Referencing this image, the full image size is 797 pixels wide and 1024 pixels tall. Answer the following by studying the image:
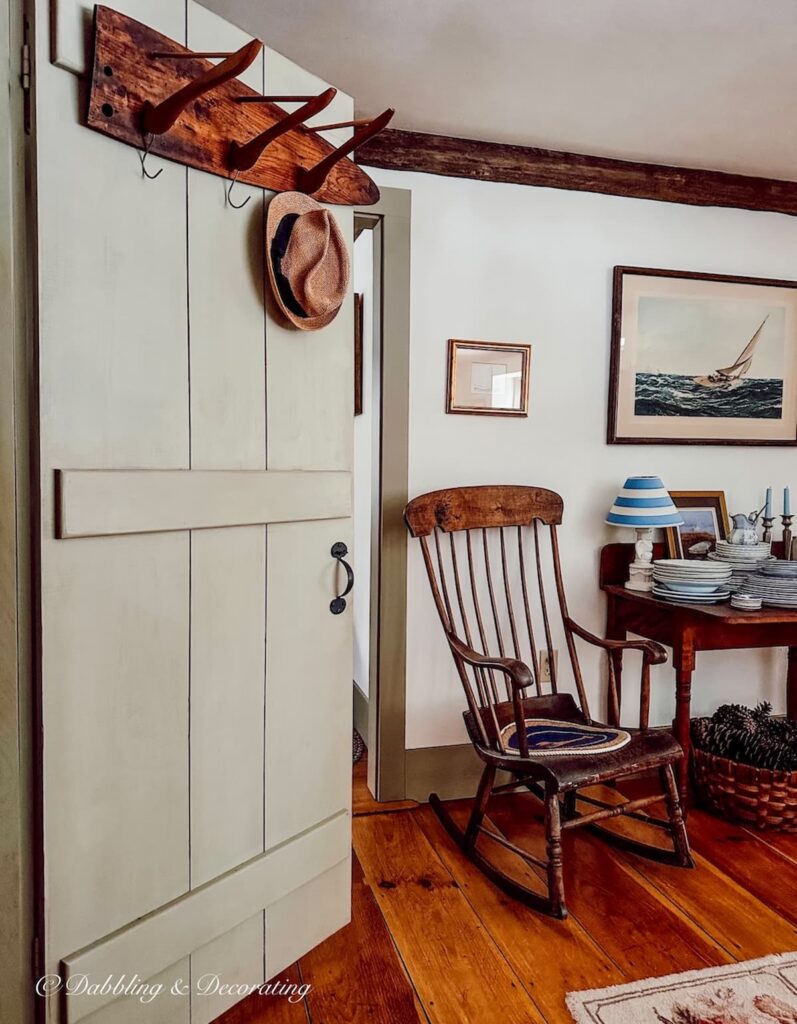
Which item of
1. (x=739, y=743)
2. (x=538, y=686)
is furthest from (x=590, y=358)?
(x=739, y=743)

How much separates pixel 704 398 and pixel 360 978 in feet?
7.93

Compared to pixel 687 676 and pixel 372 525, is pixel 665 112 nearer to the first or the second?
pixel 372 525

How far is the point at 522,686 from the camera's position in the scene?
1.97 meters

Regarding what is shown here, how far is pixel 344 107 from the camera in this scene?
6.29 ft

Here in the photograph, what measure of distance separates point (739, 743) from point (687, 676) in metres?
0.39

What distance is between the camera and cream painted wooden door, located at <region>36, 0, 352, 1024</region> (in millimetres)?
1367

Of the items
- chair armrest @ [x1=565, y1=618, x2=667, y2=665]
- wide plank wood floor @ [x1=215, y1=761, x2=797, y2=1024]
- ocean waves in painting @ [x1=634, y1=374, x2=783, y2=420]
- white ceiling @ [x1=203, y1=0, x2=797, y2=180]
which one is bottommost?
wide plank wood floor @ [x1=215, y1=761, x2=797, y2=1024]

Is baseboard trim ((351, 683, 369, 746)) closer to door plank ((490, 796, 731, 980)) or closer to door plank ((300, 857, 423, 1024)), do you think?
door plank ((490, 796, 731, 980))

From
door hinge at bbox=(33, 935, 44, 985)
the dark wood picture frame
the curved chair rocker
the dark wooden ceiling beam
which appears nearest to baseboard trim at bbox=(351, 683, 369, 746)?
the curved chair rocker

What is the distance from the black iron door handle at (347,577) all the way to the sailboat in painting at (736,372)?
6.11 ft

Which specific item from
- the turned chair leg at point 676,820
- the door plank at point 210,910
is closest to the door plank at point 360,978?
the door plank at point 210,910

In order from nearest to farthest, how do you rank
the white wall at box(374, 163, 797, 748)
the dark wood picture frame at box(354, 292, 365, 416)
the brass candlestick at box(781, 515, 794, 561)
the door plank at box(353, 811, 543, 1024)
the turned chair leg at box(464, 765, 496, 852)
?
1. the door plank at box(353, 811, 543, 1024)
2. the turned chair leg at box(464, 765, 496, 852)
3. the white wall at box(374, 163, 797, 748)
4. the brass candlestick at box(781, 515, 794, 561)
5. the dark wood picture frame at box(354, 292, 365, 416)

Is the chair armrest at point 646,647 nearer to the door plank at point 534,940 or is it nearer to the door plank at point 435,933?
the door plank at point 534,940

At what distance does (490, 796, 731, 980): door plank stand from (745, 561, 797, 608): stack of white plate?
101 centimetres
